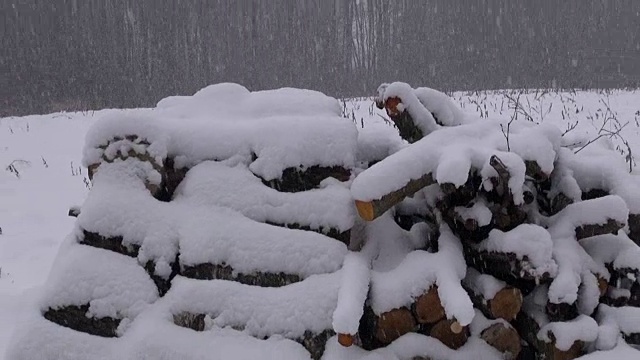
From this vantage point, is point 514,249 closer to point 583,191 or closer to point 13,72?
point 583,191

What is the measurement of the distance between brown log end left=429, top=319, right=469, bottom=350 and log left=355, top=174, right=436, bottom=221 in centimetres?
54

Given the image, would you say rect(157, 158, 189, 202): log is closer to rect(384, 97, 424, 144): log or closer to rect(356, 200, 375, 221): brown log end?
rect(356, 200, 375, 221): brown log end

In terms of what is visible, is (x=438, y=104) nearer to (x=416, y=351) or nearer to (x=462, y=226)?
(x=462, y=226)

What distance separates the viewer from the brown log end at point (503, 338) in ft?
7.98

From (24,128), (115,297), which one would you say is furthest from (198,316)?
(24,128)

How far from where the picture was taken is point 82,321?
8.84 feet

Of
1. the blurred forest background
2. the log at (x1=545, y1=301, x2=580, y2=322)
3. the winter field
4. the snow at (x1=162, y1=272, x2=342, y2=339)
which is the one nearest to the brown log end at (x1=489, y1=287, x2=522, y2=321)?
the log at (x1=545, y1=301, x2=580, y2=322)

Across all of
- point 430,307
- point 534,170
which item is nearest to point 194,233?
point 430,307

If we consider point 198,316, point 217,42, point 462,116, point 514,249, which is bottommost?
point 217,42

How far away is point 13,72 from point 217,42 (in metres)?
7.31

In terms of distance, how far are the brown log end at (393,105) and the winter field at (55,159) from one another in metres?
0.32

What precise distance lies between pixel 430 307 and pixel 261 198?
0.97 metres

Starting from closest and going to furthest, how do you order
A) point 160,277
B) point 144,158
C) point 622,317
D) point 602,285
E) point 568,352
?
point 568,352
point 622,317
point 602,285
point 160,277
point 144,158

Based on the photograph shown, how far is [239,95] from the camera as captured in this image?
11.6ft
